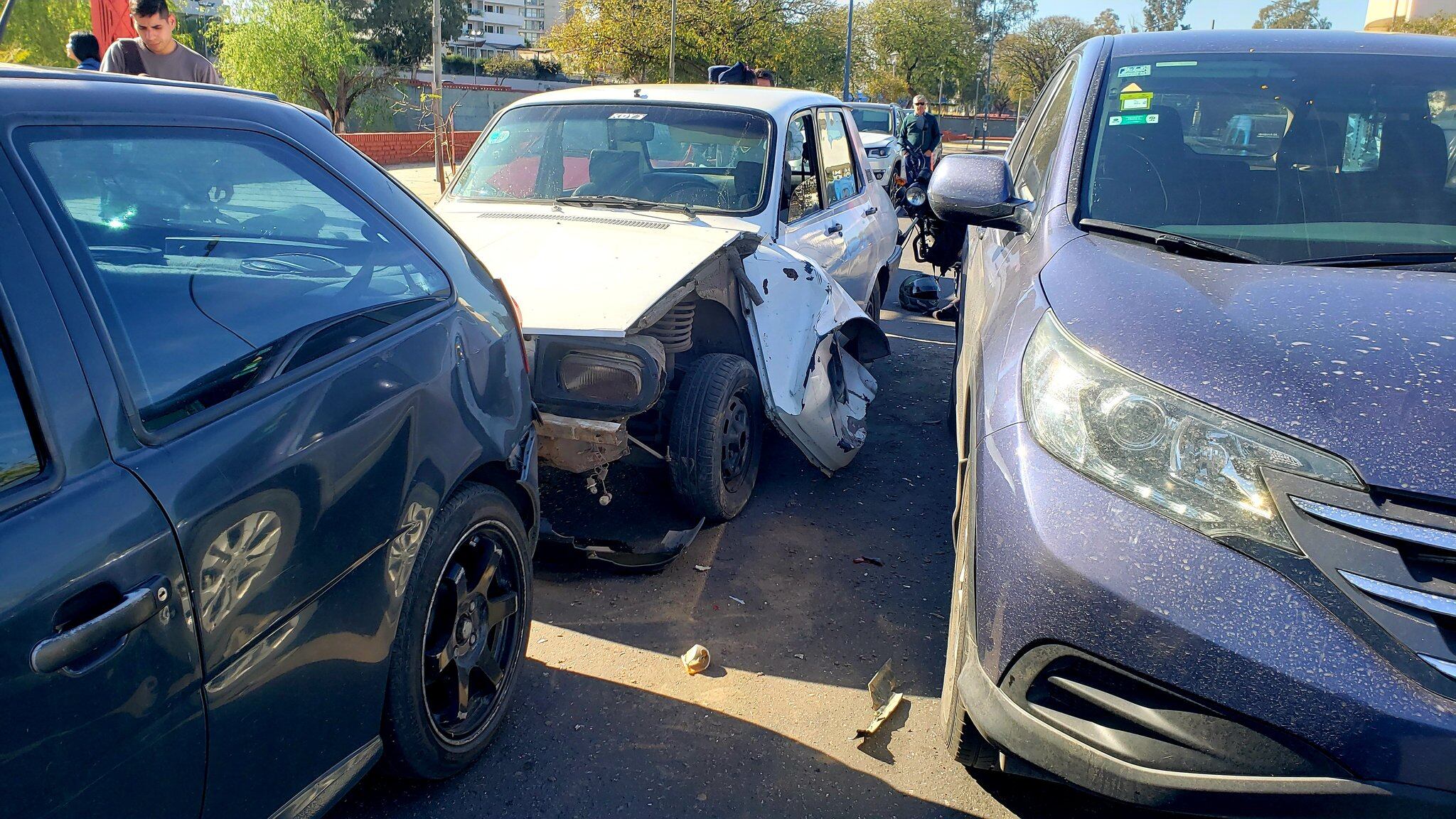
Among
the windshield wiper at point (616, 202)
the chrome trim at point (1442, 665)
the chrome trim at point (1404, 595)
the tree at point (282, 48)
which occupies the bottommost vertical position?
the chrome trim at point (1442, 665)

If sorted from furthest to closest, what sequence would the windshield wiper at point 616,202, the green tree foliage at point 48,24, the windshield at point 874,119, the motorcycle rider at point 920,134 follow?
the green tree foliage at point 48,24, the windshield at point 874,119, the motorcycle rider at point 920,134, the windshield wiper at point 616,202

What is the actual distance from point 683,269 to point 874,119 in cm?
1789

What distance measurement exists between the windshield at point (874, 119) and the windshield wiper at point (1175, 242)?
18.1m

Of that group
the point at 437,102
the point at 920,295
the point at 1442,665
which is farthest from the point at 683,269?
the point at 437,102

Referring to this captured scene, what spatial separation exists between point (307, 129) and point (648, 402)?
4.89ft

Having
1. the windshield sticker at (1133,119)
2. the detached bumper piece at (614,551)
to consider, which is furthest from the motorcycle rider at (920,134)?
the detached bumper piece at (614,551)

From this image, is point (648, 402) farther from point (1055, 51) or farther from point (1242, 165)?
point (1055, 51)

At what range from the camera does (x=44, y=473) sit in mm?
1467

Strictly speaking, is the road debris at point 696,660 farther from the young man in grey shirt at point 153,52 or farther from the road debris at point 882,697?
the young man in grey shirt at point 153,52

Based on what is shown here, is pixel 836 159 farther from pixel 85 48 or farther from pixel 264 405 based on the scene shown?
pixel 264 405

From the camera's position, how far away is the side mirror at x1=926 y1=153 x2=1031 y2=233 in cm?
322

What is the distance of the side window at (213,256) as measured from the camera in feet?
5.51

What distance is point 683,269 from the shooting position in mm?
3789

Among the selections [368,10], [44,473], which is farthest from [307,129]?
[368,10]
